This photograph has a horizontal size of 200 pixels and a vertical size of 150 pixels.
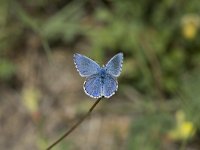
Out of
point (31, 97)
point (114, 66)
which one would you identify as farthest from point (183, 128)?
point (114, 66)

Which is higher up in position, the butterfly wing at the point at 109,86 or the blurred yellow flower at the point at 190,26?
the butterfly wing at the point at 109,86

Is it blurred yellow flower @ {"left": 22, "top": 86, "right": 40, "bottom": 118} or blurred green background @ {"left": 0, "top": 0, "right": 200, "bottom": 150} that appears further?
blurred green background @ {"left": 0, "top": 0, "right": 200, "bottom": 150}

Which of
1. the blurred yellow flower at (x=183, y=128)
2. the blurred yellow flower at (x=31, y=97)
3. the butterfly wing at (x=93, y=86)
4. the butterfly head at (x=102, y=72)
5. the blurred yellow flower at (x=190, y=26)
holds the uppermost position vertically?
the butterfly head at (x=102, y=72)

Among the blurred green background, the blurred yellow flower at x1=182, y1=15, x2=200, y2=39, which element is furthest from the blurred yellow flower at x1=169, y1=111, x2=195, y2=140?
the blurred yellow flower at x1=182, y1=15, x2=200, y2=39

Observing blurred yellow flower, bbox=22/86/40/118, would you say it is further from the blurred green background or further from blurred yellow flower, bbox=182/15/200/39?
blurred yellow flower, bbox=182/15/200/39

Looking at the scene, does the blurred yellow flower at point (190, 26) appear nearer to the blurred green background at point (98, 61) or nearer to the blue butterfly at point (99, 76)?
the blurred green background at point (98, 61)

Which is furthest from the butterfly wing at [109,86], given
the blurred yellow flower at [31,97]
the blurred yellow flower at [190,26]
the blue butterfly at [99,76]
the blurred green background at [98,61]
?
the blurred yellow flower at [190,26]

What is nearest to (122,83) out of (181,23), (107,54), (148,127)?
(107,54)
